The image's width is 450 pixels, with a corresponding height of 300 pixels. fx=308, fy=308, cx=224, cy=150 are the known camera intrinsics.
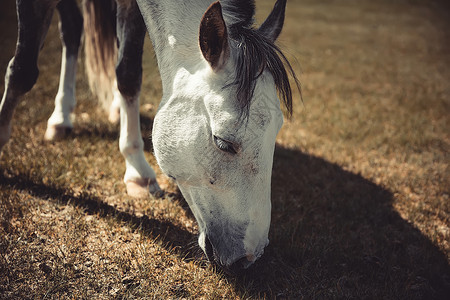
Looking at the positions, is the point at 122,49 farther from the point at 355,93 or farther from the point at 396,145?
the point at 355,93

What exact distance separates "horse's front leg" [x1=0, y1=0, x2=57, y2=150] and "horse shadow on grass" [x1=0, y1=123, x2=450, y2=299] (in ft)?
1.87

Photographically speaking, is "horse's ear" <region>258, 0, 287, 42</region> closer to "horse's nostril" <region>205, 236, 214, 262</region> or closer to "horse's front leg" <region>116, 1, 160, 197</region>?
"horse's front leg" <region>116, 1, 160, 197</region>

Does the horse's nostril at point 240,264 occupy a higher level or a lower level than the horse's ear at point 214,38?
lower

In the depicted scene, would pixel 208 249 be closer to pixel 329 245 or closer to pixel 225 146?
pixel 225 146

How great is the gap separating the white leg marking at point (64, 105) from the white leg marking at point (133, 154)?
111cm

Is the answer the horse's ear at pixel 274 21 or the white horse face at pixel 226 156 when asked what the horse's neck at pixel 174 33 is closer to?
the white horse face at pixel 226 156

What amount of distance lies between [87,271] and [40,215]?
679 mm

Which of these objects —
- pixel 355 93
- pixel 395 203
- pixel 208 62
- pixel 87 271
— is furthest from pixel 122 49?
pixel 355 93

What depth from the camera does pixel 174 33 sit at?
177 cm

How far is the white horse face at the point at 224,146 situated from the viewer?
149 cm

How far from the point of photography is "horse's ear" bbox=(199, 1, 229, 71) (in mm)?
1385

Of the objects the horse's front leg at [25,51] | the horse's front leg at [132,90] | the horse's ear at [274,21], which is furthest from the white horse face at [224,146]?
the horse's front leg at [25,51]

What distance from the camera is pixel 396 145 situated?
416cm

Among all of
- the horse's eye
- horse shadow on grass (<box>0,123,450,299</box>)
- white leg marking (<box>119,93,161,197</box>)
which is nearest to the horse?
the horse's eye
